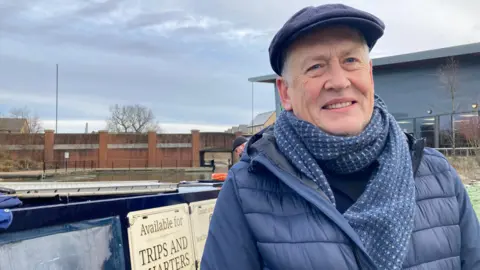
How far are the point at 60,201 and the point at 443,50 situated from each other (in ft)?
110

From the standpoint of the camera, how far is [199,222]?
12.1 ft

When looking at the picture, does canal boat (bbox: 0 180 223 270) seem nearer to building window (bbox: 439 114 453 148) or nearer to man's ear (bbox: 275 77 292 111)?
man's ear (bbox: 275 77 292 111)

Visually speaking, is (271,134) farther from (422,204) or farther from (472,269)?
(472,269)

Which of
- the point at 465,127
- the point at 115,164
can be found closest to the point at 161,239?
the point at 465,127

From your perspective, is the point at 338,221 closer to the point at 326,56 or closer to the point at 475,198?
the point at 326,56

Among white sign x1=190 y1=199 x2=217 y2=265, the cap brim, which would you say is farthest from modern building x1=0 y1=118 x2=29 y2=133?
the cap brim

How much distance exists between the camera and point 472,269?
1.62 m

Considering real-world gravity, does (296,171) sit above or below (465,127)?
below

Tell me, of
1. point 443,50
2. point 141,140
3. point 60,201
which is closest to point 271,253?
point 60,201

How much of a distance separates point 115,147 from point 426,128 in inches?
1293

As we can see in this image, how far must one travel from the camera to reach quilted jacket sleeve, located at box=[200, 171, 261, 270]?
4.87ft

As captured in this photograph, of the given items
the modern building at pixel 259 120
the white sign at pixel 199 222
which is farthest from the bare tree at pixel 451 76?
the white sign at pixel 199 222

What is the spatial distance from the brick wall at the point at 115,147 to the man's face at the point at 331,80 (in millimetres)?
44898

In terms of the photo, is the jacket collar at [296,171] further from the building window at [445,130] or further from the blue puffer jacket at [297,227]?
the building window at [445,130]
